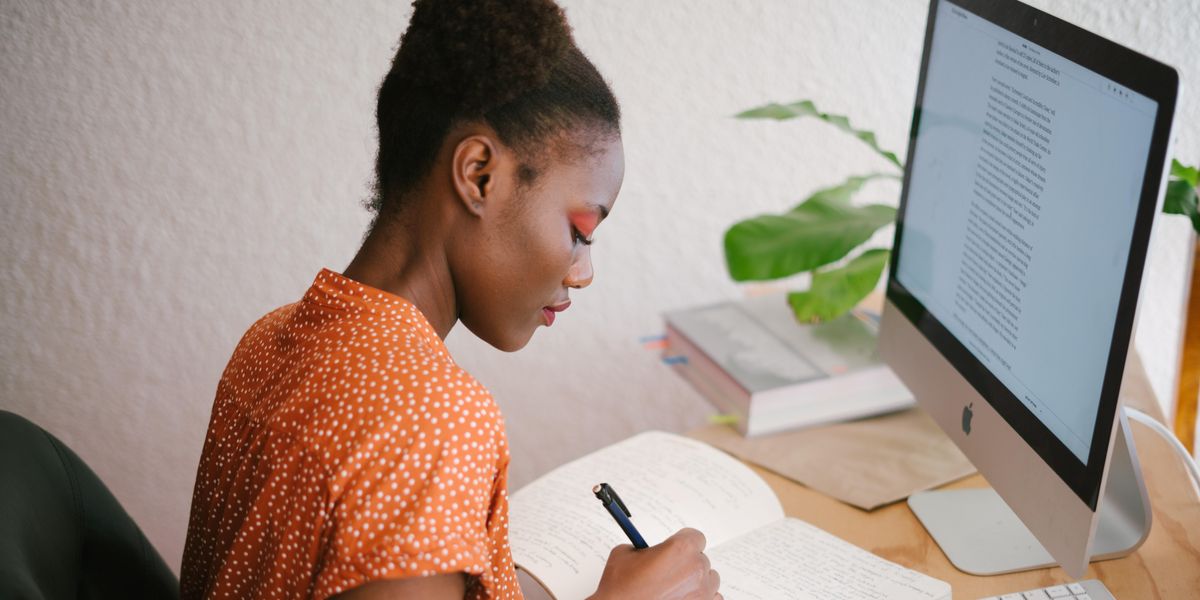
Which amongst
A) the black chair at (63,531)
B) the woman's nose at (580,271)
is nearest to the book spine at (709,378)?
the woman's nose at (580,271)

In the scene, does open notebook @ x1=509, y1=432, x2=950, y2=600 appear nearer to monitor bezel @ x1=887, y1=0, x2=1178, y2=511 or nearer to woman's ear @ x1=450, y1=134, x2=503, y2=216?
monitor bezel @ x1=887, y1=0, x2=1178, y2=511

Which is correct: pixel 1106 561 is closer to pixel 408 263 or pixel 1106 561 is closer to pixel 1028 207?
pixel 1028 207

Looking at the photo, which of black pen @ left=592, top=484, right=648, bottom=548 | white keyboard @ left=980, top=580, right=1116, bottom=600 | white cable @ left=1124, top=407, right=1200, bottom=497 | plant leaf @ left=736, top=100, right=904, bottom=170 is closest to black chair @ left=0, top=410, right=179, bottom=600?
black pen @ left=592, top=484, right=648, bottom=548

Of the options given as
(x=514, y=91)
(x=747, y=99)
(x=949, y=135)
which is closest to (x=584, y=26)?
(x=747, y=99)

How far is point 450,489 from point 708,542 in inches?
13.8

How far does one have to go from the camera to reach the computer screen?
28.1 inches

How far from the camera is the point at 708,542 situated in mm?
902

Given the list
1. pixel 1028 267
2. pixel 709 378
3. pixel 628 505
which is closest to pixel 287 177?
pixel 709 378

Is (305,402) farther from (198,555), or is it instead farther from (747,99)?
(747,99)

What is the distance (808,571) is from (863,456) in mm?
251

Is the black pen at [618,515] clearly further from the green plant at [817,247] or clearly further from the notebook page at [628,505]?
the green plant at [817,247]

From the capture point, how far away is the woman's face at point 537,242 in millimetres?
751

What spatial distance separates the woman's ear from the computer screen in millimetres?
403

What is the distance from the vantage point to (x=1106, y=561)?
35.2 inches
